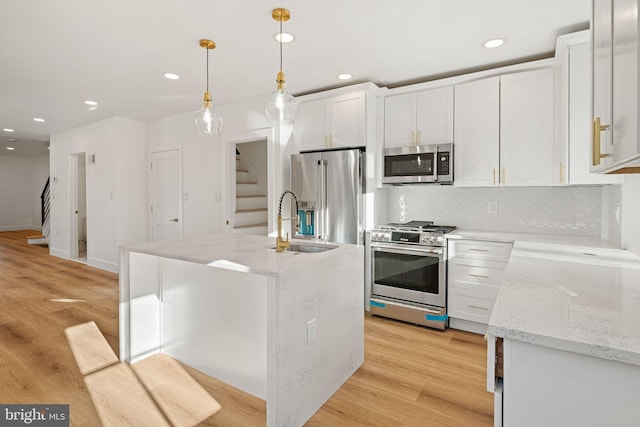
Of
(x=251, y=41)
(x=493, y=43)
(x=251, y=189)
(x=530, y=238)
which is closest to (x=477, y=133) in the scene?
(x=493, y=43)

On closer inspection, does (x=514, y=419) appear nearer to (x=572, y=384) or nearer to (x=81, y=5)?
(x=572, y=384)

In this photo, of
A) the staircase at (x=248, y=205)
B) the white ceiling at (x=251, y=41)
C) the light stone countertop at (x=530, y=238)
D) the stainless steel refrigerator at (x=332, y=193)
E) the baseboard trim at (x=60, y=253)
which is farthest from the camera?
the baseboard trim at (x=60, y=253)

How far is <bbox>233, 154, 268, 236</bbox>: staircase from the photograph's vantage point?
16.5 ft

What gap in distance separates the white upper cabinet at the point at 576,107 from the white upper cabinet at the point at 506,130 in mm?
241

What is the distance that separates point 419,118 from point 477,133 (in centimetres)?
59

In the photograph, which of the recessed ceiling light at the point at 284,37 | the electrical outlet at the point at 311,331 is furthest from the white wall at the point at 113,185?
the electrical outlet at the point at 311,331

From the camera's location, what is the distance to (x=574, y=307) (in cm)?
106

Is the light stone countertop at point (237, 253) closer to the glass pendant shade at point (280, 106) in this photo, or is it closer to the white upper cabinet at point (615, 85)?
the glass pendant shade at point (280, 106)

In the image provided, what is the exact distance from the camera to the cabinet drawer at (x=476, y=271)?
2982 mm

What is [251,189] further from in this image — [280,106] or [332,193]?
[280,106]

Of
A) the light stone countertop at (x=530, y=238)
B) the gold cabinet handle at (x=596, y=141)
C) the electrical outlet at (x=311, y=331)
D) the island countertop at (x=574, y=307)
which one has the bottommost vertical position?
the electrical outlet at (x=311, y=331)

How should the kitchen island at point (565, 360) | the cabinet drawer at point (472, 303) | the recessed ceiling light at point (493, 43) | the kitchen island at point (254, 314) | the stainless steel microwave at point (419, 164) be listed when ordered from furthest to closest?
the stainless steel microwave at point (419, 164) < the cabinet drawer at point (472, 303) < the recessed ceiling light at point (493, 43) < the kitchen island at point (254, 314) < the kitchen island at point (565, 360)

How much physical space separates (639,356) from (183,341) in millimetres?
2558

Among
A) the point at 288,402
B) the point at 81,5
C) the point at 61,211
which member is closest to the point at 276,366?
the point at 288,402
